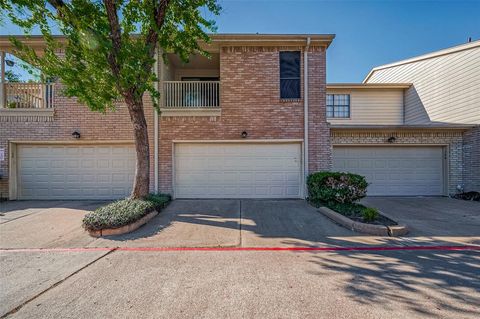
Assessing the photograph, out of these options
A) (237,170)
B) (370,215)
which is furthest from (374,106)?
(370,215)

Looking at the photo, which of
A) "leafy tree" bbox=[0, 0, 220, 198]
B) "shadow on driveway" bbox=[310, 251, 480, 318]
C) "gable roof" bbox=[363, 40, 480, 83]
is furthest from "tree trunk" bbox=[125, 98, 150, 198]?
"gable roof" bbox=[363, 40, 480, 83]

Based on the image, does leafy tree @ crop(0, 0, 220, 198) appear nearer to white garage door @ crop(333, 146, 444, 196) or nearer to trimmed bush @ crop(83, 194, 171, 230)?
trimmed bush @ crop(83, 194, 171, 230)

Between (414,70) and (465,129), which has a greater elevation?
(414,70)

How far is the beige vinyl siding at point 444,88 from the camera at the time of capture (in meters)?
9.87

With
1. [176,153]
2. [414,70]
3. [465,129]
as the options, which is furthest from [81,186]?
[414,70]

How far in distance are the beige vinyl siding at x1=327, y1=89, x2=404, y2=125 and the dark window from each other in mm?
5266

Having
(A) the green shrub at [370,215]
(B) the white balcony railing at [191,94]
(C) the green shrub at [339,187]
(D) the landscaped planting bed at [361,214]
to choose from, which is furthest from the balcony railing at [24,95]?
(A) the green shrub at [370,215]

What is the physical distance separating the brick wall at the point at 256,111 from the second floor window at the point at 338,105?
5.05 metres

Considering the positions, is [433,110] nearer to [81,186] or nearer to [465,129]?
[465,129]

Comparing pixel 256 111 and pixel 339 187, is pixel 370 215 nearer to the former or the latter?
pixel 339 187

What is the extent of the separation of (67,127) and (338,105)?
1316 cm

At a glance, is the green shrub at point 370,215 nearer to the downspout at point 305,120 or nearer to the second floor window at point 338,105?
the downspout at point 305,120

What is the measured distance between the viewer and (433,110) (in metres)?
11.7

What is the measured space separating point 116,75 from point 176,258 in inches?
182
